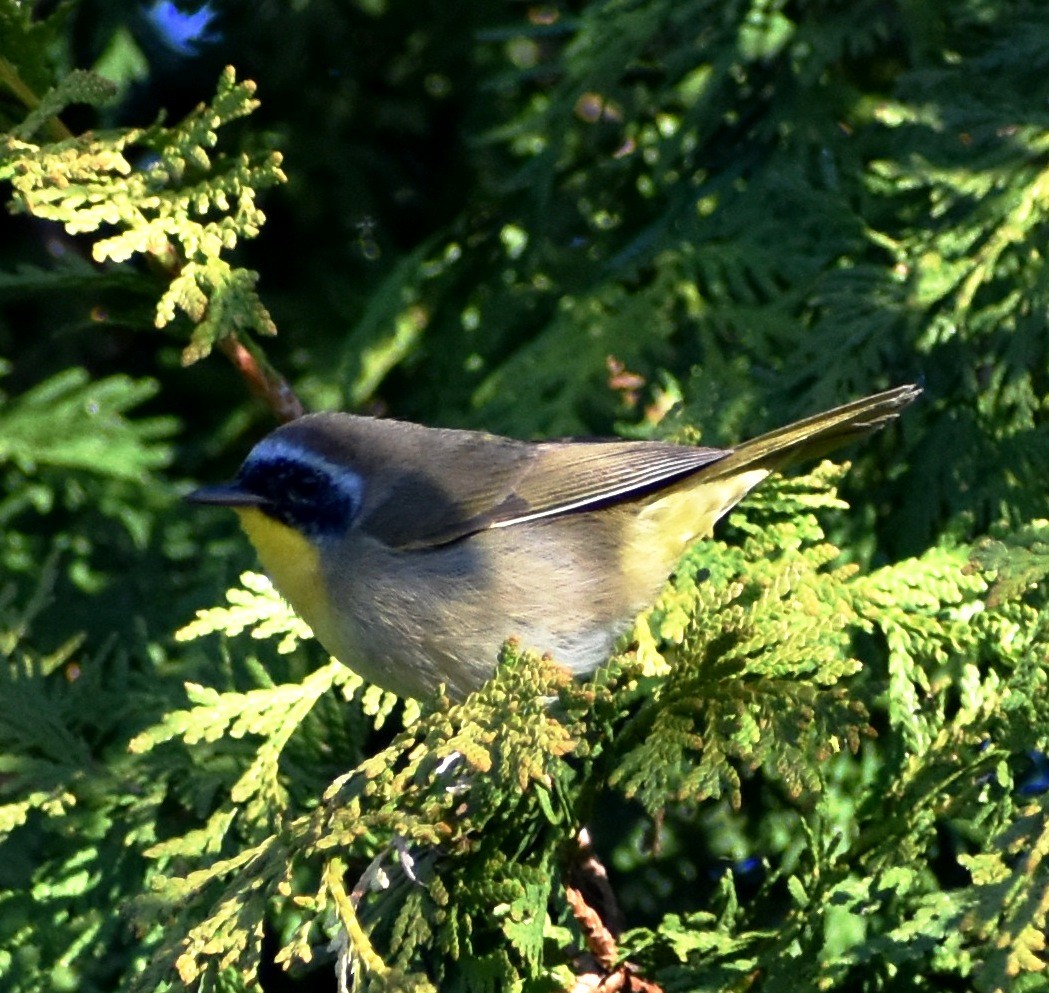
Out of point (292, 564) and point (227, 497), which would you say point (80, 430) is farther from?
point (292, 564)

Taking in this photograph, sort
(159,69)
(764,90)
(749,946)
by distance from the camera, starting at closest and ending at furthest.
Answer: (749,946)
(764,90)
(159,69)

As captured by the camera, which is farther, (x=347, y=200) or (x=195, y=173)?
(x=347, y=200)

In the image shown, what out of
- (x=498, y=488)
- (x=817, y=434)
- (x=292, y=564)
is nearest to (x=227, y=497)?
(x=292, y=564)

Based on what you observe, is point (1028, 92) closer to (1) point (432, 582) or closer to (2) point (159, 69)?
(1) point (432, 582)

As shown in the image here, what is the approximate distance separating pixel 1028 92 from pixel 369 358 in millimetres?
1931

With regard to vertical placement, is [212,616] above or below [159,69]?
below

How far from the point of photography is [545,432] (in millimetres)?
3906

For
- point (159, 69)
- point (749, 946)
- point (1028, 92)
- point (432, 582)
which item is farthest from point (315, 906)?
point (159, 69)

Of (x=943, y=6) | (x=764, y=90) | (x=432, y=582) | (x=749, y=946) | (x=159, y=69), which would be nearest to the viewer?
(x=749, y=946)

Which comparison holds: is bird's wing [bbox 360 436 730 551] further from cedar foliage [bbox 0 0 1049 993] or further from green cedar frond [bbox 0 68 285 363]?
green cedar frond [bbox 0 68 285 363]

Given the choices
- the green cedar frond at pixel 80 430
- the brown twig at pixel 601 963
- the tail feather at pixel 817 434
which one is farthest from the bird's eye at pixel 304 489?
the brown twig at pixel 601 963

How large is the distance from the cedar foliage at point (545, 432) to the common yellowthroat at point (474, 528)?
11 centimetres

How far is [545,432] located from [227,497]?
0.88 m

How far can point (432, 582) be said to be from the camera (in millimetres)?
3566
